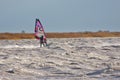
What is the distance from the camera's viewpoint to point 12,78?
→ 10.7 m

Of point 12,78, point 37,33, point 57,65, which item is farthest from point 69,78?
point 37,33

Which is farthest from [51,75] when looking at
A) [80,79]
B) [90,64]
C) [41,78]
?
[90,64]

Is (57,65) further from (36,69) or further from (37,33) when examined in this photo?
(37,33)

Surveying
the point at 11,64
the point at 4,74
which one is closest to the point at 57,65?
A: the point at 11,64

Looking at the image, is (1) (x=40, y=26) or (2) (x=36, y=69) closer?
(2) (x=36, y=69)

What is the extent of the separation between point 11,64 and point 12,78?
251 centimetres

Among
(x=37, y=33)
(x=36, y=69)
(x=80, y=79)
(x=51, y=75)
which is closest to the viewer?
(x=80, y=79)

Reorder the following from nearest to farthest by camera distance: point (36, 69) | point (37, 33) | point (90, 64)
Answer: point (36, 69), point (90, 64), point (37, 33)

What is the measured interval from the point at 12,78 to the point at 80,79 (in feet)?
5.29

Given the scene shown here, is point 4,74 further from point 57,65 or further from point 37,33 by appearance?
point 37,33

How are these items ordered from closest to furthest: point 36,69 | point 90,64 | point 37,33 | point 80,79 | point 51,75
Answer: point 80,79
point 51,75
point 36,69
point 90,64
point 37,33

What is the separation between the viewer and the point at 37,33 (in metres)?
26.3

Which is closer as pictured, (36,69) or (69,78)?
(69,78)

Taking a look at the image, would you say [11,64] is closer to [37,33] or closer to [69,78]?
[69,78]
